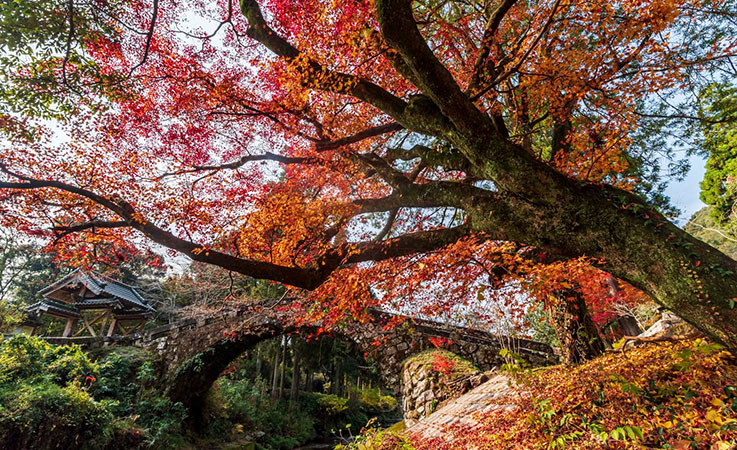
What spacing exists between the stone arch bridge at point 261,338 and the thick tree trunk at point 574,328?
12.9ft

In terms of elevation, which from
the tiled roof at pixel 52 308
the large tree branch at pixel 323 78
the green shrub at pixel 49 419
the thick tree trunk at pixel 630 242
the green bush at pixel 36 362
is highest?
the large tree branch at pixel 323 78

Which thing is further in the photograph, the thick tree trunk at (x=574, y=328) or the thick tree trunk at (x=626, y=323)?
the thick tree trunk at (x=626, y=323)

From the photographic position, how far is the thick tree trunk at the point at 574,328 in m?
5.13

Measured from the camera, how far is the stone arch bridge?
9.56 m

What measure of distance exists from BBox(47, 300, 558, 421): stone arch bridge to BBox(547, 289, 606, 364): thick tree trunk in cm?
392

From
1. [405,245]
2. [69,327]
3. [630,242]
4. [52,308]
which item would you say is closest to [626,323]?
[630,242]

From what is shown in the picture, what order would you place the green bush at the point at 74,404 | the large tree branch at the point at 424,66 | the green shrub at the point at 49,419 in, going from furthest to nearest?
1. the green bush at the point at 74,404
2. the green shrub at the point at 49,419
3. the large tree branch at the point at 424,66

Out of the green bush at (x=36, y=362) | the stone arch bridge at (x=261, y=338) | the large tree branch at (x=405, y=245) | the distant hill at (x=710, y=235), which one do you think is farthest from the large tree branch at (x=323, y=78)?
the distant hill at (x=710, y=235)

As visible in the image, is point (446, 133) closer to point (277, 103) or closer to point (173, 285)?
point (277, 103)

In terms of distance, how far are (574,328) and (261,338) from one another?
33.9ft

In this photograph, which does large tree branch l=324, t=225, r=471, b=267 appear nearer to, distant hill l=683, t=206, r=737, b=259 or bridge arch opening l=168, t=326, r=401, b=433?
bridge arch opening l=168, t=326, r=401, b=433

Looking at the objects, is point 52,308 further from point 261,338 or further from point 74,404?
point 261,338

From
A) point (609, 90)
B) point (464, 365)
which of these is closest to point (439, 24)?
point (609, 90)

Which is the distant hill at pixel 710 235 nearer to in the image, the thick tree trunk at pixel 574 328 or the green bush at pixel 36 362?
the thick tree trunk at pixel 574 328
